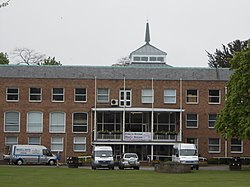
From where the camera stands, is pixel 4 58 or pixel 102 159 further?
pixel 4 58

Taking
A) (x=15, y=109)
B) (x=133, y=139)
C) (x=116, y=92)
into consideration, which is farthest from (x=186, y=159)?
(x=15, y=109)

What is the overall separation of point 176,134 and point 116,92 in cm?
816

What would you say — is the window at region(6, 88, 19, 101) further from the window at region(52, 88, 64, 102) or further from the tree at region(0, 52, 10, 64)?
the tree at region(0, 52, 10, 64)

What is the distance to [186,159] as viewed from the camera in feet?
188

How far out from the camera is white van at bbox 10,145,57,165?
63656mm

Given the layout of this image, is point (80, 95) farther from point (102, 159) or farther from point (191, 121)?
point (102, 159)

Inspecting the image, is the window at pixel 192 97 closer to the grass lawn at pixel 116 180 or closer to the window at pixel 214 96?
the window at pixel 214 96

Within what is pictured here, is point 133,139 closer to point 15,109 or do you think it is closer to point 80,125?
A: point 80,125

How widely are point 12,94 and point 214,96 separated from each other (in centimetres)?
2236

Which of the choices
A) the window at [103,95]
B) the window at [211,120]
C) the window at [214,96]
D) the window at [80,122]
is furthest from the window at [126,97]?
the window at [211,120]

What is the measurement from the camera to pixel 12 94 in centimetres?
7056

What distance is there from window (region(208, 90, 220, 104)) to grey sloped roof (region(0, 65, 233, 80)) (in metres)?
1.62

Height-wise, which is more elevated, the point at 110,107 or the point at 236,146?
the point at 110,107

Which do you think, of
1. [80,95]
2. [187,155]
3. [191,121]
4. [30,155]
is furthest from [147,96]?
[187,155]
